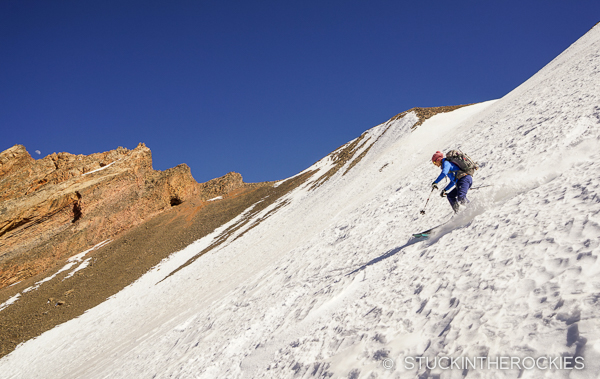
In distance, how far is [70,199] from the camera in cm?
4178

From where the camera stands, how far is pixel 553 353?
10.2ft

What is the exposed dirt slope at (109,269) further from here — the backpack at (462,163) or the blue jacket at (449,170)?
the backpack at (462,163)

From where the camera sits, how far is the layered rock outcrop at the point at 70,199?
3819cm

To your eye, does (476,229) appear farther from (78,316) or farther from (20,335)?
(20,335)

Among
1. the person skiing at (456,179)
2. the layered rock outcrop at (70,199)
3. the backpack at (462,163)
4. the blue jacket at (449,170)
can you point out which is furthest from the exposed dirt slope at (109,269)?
the backpack at (462,163)

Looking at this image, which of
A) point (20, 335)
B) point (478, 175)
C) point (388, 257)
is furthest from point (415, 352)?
point (20, 335)

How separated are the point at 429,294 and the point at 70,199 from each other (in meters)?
50.0

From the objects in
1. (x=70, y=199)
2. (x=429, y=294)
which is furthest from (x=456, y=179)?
(x=70, y=199)

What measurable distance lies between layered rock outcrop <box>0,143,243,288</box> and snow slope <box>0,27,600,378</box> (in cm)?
2200

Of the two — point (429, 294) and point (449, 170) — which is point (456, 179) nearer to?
point (449, 170)

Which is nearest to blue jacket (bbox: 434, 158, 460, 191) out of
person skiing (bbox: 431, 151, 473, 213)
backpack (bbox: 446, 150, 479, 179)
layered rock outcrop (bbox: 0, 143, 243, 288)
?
person skiing (bbox: 431, 151, 473, 213)

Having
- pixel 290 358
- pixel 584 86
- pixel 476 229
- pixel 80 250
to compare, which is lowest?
pixel 290 358

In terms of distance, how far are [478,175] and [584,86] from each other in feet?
29.0

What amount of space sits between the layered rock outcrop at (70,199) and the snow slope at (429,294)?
2200 centimetres
